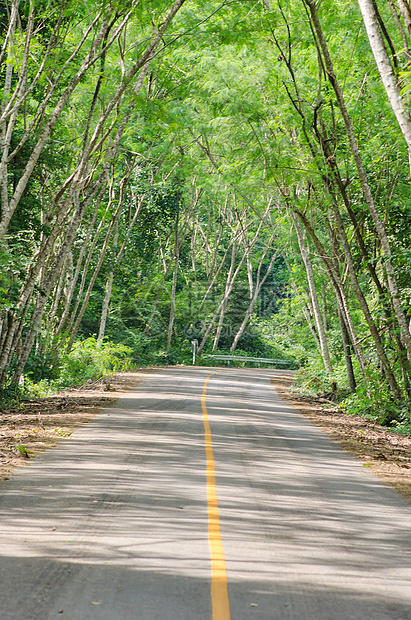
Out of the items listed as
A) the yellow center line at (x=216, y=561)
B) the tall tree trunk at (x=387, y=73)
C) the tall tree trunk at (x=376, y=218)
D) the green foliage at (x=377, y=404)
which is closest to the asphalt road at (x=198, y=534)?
the yellow center line at (x=216, y=561)

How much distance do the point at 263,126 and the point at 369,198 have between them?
858 cm

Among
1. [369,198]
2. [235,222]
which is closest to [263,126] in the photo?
[369,198]

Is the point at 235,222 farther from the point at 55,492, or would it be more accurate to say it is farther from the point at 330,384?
the point at 55,492

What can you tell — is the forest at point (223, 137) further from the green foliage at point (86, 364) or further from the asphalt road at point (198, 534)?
the asphalt road at point (198, 534)

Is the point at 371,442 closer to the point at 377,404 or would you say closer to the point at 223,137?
the point at 377,404

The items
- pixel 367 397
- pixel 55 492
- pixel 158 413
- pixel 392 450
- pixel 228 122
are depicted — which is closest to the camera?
pixel 55 492

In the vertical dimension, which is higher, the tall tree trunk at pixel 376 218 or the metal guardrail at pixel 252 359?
the tall tree trunk at pixel 376 218

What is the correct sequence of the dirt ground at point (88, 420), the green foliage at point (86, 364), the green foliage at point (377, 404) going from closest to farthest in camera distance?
the dirt ground at point (88, 420)
the green foliage at point (377, 404)
the green foliage at point (86, 364)

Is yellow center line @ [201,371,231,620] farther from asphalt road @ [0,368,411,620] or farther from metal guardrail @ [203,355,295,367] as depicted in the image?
metal guardrail @ [203,355,295,367]

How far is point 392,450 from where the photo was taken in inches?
449

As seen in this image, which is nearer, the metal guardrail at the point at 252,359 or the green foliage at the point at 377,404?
the green foliage at the point at 377,404

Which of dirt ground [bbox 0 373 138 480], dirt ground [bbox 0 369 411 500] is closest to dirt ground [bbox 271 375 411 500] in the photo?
dirt ground [bbox 0 369 411 500]

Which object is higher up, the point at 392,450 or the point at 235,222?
the point at 235,222

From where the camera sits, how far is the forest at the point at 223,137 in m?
13.0
